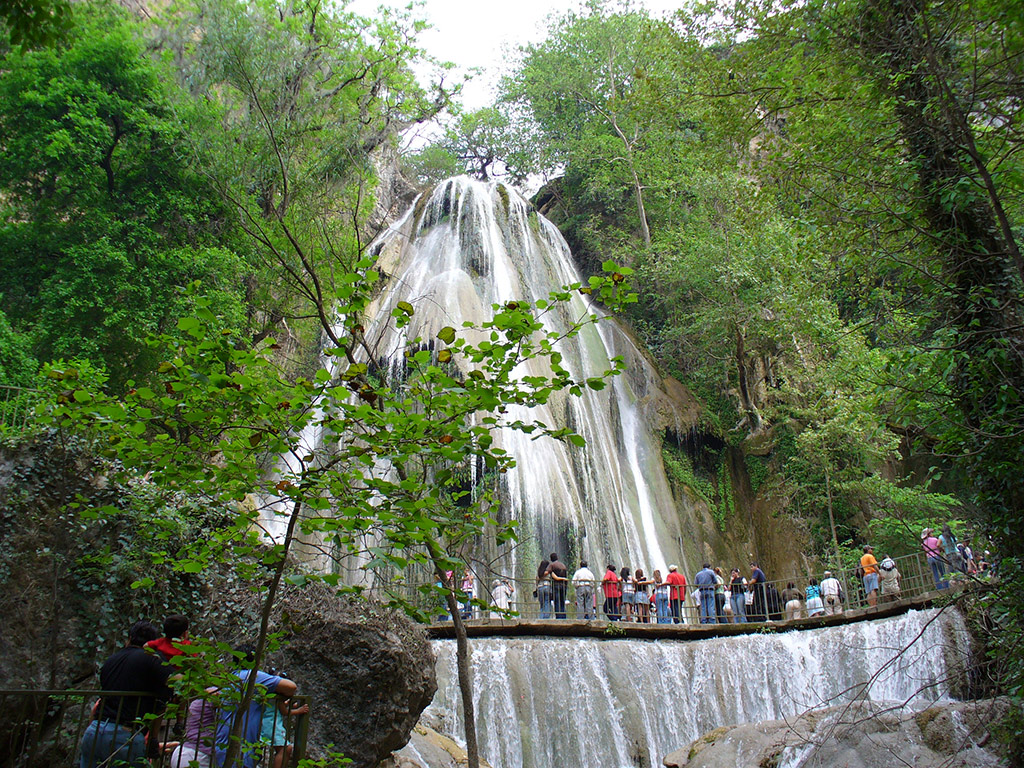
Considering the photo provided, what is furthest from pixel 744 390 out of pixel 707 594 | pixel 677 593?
pixel 677 593

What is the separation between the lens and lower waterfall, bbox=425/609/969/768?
1109 centimetres

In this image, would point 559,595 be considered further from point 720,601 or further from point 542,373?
point 542,373

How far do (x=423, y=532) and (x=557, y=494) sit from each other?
13.4m

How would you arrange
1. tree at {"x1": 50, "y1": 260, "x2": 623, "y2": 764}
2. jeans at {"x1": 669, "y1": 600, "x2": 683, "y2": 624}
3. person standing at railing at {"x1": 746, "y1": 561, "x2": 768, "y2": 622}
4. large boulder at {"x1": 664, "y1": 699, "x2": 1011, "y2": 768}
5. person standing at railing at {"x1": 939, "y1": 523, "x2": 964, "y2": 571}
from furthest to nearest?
1. person standing at railing at {"x1": 746, "y1": 561, "x2": 768, "y2": 622}
2. jeans at {"x1": 669, "y1": 600, "x2": 683, "y2": 624}
3. person standing at railing at {"x1": 939, "y1": 523, "x2": 964, "y2": 571}
4. large boulder at {"x1": 664, "y1": 699, "x2": 1011, "y2": 768}
5. tree at {"x1": 50, "y1": 260, "x2": 623, "y2": 764}

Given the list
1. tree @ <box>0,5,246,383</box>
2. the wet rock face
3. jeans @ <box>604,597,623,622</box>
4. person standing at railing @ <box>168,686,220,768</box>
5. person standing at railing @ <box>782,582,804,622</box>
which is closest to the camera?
person standing at railing @ <box>168,686,220,768</box>

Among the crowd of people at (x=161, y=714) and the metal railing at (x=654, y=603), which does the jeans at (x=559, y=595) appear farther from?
the crowd of people at (x=161, y=714)

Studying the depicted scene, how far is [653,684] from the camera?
12.3m

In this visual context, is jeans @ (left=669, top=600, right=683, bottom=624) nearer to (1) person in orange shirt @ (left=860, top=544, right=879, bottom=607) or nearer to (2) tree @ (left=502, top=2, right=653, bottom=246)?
(1) person in orange shirt @ (left=860, top=544, right=879, bottom=607)

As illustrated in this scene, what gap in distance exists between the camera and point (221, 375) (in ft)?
11.9

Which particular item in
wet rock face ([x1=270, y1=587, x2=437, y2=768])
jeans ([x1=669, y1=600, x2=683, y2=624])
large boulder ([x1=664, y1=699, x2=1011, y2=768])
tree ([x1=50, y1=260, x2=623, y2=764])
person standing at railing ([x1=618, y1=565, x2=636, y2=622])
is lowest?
large boulder ([x1=664, y1=699, x2=1011, y2=768])

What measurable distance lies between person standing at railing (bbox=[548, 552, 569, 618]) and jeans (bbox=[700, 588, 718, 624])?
10.4 ft

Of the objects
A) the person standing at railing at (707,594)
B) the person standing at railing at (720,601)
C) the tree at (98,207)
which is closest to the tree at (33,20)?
the tree at (98,207)

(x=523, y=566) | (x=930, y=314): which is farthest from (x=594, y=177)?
(x=930, y=314)

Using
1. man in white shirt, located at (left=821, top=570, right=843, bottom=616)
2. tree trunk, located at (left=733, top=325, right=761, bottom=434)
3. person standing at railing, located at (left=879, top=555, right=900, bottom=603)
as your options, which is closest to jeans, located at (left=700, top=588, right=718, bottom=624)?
man in white shirt, located at (left=821, top=570, right=843, bottom=616)
